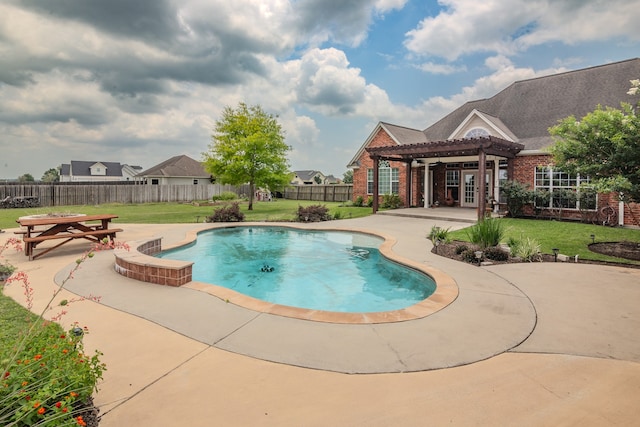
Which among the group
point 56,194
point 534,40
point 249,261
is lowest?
point 249,261

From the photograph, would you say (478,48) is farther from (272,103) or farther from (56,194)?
(56,194)

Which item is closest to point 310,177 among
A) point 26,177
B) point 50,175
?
point 26,177

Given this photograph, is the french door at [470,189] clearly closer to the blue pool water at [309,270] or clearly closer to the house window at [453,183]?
the house window at [453,183]

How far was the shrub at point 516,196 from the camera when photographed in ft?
49.9

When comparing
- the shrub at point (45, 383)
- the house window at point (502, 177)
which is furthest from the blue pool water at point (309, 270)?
the house window at point (502, 177)

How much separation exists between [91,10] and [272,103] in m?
Answer: 11.5

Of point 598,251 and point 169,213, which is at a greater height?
point 169,213

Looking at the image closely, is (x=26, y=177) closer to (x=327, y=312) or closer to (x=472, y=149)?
(x=472, y=149)

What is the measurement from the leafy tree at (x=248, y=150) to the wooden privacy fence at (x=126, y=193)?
14.0 feet

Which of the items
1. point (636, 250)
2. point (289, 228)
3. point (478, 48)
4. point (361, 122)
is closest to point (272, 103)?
point (361, 122)

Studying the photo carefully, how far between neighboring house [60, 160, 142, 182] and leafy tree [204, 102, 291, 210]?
3936 cm

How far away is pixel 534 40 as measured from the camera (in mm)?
16516

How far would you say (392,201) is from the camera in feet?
68.2

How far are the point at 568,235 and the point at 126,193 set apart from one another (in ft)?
100
